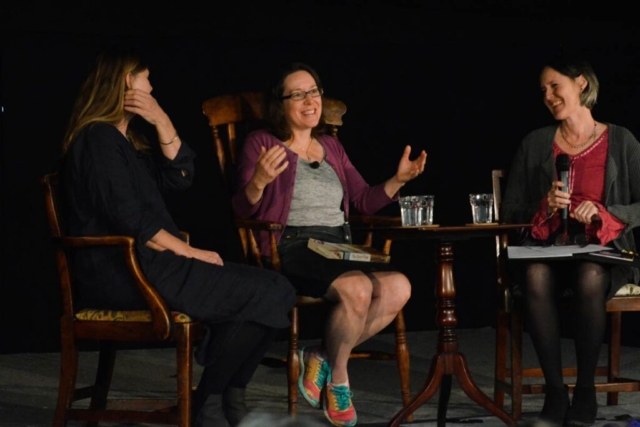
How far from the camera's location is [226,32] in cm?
566

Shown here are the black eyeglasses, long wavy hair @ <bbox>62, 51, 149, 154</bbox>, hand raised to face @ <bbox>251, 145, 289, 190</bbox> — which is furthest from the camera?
the black eyeglasses

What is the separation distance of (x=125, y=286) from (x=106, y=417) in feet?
1.32

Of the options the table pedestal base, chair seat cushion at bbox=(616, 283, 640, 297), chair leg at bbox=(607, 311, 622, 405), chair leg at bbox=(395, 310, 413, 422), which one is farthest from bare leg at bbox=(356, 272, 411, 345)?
chair leg at bbox=(607, 311, 622, 405)

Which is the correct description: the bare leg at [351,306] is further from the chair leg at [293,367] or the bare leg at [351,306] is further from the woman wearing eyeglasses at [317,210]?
the chair leg at [293,367]

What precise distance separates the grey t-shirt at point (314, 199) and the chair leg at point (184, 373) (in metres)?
0.84

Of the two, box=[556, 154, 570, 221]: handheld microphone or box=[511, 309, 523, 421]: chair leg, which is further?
box=[511, 309, 523, 421]: chair leg

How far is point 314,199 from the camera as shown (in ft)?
13.2

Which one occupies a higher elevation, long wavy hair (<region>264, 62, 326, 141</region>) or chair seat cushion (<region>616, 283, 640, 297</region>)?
long wavy hair (<region>264, 62, 326, 141</region>)

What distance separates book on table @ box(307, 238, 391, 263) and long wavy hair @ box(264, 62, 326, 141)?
0.52m

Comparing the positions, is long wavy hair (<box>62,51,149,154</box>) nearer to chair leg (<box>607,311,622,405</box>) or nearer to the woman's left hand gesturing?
the woman's left hand gesturing

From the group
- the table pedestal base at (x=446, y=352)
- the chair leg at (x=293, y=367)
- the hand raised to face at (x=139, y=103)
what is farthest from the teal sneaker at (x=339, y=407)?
the hand raised to face at (x=139, y=103)

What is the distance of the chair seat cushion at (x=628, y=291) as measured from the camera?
388 centimetres

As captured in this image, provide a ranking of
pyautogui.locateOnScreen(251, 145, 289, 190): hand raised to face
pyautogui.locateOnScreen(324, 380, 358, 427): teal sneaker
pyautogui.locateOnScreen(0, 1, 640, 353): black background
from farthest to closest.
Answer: pyautogui.locateOnScreen(0, 1, 640, 353): black background < pyautogui.locateOnScreen(324, 380, 358, 427): teal sneaker < pyautogui.locateOnScreen(251, 145, 289, 190): hand raised to face

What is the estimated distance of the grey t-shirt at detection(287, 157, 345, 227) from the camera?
401 cm
